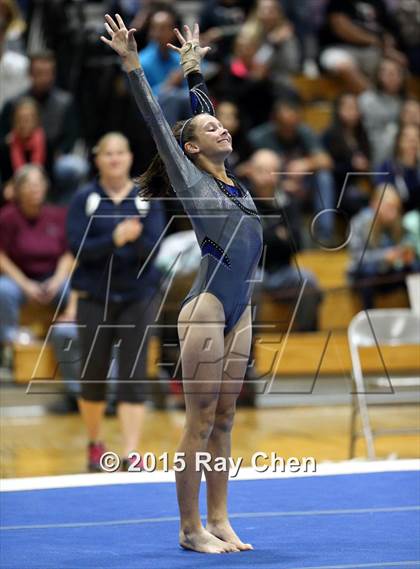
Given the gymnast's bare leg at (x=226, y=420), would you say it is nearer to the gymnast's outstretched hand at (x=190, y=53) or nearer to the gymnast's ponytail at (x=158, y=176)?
the gymnast's ponytail at (x=158, y=176)

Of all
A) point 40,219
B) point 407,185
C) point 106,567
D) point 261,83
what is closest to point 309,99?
point 261,83

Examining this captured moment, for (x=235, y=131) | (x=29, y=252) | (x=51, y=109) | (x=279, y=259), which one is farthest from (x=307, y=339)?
(x=51, y=109)

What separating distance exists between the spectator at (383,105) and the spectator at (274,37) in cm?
75

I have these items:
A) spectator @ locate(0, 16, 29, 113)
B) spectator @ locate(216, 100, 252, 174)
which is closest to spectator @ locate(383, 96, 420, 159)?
spectator @ locate(216, 100, 252, 174)

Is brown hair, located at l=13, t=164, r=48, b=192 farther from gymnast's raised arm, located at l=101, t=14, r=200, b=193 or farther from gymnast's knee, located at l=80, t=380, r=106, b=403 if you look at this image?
gymnast's raised arm, located at l=101, t=14, r=200, b=193

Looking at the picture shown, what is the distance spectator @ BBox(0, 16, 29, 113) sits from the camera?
376 inches

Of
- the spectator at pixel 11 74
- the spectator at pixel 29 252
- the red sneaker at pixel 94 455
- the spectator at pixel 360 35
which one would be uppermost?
the spectator at pixel 360 35

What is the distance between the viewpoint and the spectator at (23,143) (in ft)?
28.5

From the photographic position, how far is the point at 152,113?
3.99m

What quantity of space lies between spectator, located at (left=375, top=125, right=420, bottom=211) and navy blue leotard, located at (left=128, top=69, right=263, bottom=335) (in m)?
5.04

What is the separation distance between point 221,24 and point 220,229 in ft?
21.5

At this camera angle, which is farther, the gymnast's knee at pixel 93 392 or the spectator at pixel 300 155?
the spectator at pixel 300 155

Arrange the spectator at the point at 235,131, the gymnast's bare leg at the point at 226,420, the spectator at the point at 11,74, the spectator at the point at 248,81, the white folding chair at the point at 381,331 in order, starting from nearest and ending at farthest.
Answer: the gymnast's bare leg at the point at 226,420 < the white folding chair at the point at 381,331 < the spectator at the point at 235,131 < the spectator at the point at 11,74 < the spectator at the point at 248,81

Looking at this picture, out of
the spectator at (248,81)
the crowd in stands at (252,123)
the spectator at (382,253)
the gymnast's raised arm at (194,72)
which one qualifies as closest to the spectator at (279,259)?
the crowd in stands at (252,123)
